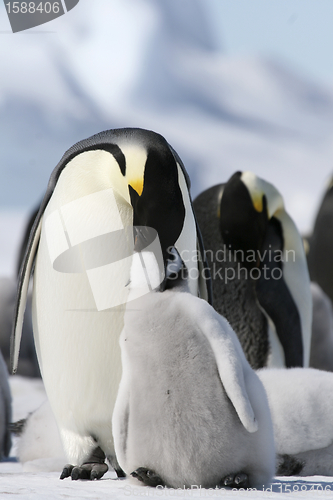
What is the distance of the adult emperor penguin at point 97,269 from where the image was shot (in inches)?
74.5

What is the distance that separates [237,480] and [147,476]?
0.21 metres

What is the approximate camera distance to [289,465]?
1.97m

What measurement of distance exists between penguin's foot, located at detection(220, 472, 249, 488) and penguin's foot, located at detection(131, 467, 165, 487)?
16 centimetres

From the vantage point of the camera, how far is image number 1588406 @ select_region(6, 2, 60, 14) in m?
2.70

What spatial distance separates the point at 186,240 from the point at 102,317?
1.16 feet

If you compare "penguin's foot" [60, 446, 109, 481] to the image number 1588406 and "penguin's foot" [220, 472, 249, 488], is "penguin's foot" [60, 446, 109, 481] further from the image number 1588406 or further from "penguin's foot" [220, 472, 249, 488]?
the image number 1588406

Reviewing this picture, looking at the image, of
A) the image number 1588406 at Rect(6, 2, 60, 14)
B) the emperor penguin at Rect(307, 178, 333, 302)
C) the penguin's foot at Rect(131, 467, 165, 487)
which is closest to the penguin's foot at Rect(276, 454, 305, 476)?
the penguin's foot at Rect(131, 467, 165, 487)

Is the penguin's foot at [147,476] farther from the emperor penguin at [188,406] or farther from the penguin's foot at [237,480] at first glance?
the penguin's foot at [237,480]

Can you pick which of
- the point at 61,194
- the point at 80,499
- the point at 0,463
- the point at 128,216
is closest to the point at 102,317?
the point at 128,216

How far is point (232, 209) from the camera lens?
3.60 m
